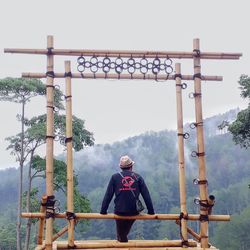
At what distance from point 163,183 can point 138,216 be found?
80.3 meters

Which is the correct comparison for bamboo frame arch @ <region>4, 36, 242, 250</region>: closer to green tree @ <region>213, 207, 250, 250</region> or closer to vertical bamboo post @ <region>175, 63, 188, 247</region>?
vertical bamboo post @ <region>175, 63, 188, 247</region>

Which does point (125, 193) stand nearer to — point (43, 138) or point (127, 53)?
point (127, 53)

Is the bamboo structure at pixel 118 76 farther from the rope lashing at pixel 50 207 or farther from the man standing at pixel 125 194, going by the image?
the rope lashing at pixel 50 207

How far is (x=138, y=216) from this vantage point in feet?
20.1

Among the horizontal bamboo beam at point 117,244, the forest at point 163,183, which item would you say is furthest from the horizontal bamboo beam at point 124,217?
the forest at point 163,183

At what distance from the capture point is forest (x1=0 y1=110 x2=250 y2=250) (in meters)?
56.9

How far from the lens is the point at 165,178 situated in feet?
296

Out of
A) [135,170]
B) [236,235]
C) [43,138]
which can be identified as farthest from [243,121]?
[135,170]

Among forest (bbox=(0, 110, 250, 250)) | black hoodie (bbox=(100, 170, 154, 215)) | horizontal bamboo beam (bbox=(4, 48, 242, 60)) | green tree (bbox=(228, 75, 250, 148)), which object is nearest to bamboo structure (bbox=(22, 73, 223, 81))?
horizontal bamboo beam (bbox=(4, 48, 242, 60))

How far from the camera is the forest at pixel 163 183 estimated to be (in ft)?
187

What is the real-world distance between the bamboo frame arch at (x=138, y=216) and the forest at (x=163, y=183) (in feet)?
116

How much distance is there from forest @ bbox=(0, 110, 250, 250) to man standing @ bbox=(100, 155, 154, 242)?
35300 mm

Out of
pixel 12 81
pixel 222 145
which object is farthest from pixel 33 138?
pixel 222 145

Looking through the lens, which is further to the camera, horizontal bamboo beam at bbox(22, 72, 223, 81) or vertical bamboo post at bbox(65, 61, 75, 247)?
horizontal bamboo beam at bbox(22, 72, 223, 81)
